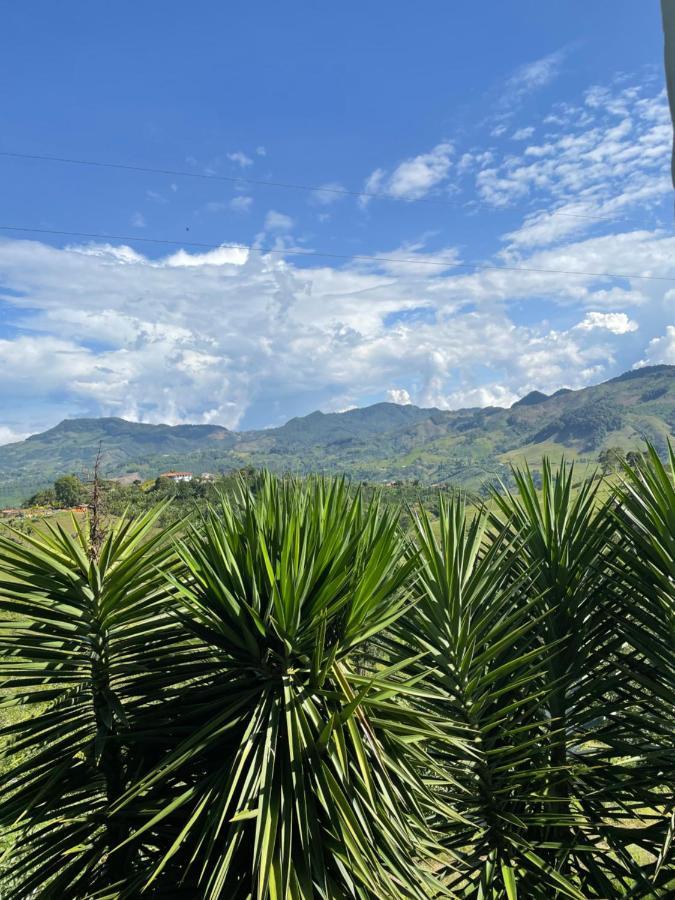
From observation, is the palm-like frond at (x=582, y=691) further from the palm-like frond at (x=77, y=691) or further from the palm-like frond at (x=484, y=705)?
the palm-like frond at (x=77, y=691)

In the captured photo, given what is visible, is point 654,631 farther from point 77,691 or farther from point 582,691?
point 77,691

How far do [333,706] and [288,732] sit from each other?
1.03 feet

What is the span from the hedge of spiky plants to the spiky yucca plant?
0.01m

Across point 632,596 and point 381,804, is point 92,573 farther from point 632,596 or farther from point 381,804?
point 632,596

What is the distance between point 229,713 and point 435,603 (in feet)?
4.11

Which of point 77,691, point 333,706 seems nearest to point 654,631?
point 333,706

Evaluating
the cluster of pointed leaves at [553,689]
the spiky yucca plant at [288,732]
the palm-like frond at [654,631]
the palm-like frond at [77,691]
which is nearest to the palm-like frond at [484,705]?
the cluster of pointed leaves at [553,689]

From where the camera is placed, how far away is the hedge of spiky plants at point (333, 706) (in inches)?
107

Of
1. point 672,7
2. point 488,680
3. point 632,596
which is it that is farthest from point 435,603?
point 672,7

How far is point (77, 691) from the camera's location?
321 cm

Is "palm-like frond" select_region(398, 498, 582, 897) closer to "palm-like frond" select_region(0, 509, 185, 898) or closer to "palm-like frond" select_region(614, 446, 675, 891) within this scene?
"palm-like frond" select_region(614, 446, 675, 891)

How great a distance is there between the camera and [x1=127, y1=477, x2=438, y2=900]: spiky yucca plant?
2607 mm

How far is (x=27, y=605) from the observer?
3.17 metres

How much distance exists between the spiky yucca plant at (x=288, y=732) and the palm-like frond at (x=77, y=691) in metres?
0.29
